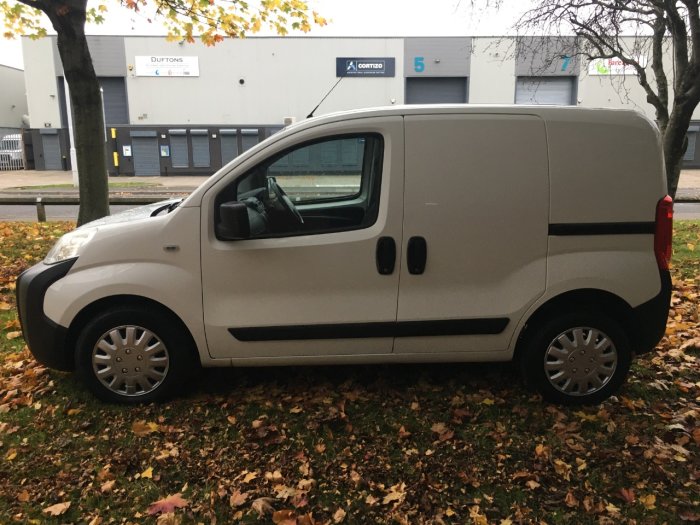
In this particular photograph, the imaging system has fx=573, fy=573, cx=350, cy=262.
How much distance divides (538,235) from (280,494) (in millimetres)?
2182

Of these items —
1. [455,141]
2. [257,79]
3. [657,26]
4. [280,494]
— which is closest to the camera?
[280,494]

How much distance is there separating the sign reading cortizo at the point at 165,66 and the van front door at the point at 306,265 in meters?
32.1

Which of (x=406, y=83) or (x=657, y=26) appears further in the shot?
(x=406, y=83)

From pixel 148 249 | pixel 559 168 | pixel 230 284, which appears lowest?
pixel 230 284

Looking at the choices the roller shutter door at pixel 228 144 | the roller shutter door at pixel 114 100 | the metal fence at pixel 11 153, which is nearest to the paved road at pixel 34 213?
the roller shutter door at pixel 228 144

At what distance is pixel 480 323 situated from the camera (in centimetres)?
374

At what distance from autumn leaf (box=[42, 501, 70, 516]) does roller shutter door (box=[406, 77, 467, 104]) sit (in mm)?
33727

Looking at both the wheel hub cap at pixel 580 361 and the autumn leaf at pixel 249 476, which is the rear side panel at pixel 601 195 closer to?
the wheel hub cap at pixel 580 361

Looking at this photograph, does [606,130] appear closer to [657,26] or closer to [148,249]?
[148,249]

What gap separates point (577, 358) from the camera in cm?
377

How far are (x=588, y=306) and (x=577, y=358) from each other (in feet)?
1.15

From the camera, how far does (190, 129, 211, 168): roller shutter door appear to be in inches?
1321

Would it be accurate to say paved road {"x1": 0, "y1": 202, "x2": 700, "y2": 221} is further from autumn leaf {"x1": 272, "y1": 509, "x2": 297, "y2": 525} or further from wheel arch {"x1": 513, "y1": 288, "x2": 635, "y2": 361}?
autumn leaf {"x1": 272, "y1": 509, "x2": 297, "y2": 525}

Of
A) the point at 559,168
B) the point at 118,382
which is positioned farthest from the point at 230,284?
the point at 559,168
